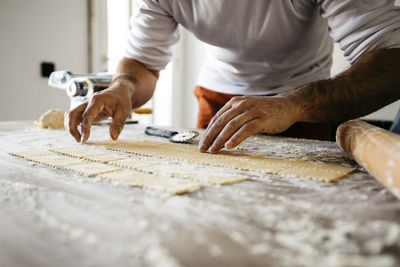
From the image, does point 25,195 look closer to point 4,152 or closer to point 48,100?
point 4,152

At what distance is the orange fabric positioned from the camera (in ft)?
4.77

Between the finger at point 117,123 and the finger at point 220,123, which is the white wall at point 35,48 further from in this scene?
the finger at point 220,123

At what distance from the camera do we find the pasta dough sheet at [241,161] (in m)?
0.65

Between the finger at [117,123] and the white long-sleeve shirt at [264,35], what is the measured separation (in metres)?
0.47

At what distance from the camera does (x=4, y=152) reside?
844mm

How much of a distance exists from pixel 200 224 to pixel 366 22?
86 centimetres

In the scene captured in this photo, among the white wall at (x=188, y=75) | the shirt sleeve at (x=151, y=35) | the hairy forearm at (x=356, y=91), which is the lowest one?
the white wall at (x=188, y=75)

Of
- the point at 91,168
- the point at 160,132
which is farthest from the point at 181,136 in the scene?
the point at 91,168

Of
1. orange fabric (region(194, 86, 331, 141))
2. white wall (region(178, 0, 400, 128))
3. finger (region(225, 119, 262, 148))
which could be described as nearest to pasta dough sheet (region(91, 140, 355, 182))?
finger (region(225, 119, 262, 148))

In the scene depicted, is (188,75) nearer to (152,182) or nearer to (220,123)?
(220,123)

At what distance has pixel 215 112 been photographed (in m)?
1.64

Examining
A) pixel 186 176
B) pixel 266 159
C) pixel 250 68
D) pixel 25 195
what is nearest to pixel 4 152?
pixel 25 195

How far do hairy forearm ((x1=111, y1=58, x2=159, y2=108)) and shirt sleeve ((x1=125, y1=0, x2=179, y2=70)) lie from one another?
0.04 metres

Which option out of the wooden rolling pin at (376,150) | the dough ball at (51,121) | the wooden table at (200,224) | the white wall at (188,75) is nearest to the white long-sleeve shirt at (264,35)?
the wooden rolling pin at (376,150)
